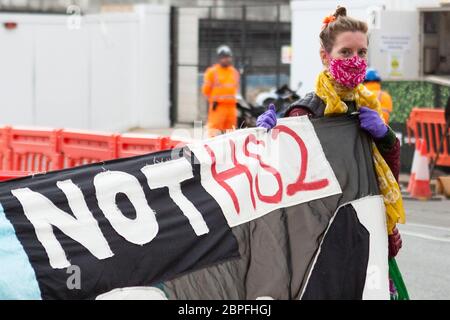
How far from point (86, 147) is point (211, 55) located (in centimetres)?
1485

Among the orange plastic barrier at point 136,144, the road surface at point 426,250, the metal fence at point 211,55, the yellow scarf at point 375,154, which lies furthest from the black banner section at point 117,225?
the metal fence at point 211,55

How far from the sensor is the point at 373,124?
5.67 m

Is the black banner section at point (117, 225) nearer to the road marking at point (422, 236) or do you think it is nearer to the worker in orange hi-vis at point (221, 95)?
the road marking at point (422, 236)

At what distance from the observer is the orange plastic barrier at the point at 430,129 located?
16812 mm

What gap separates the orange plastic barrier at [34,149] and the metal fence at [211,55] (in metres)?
11.9

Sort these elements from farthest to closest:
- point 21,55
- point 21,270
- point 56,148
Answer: point 21,55 < point 56,148 < point 21,270

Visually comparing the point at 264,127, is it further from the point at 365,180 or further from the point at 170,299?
the point at 170,299

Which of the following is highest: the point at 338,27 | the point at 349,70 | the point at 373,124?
the point at 338,27

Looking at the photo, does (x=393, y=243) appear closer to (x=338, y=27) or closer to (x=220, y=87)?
(x=338, y=27)

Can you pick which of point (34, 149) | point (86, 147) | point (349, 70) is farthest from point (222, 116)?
point (349, 70)

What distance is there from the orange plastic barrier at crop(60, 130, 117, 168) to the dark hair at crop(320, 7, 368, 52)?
6592 mm
